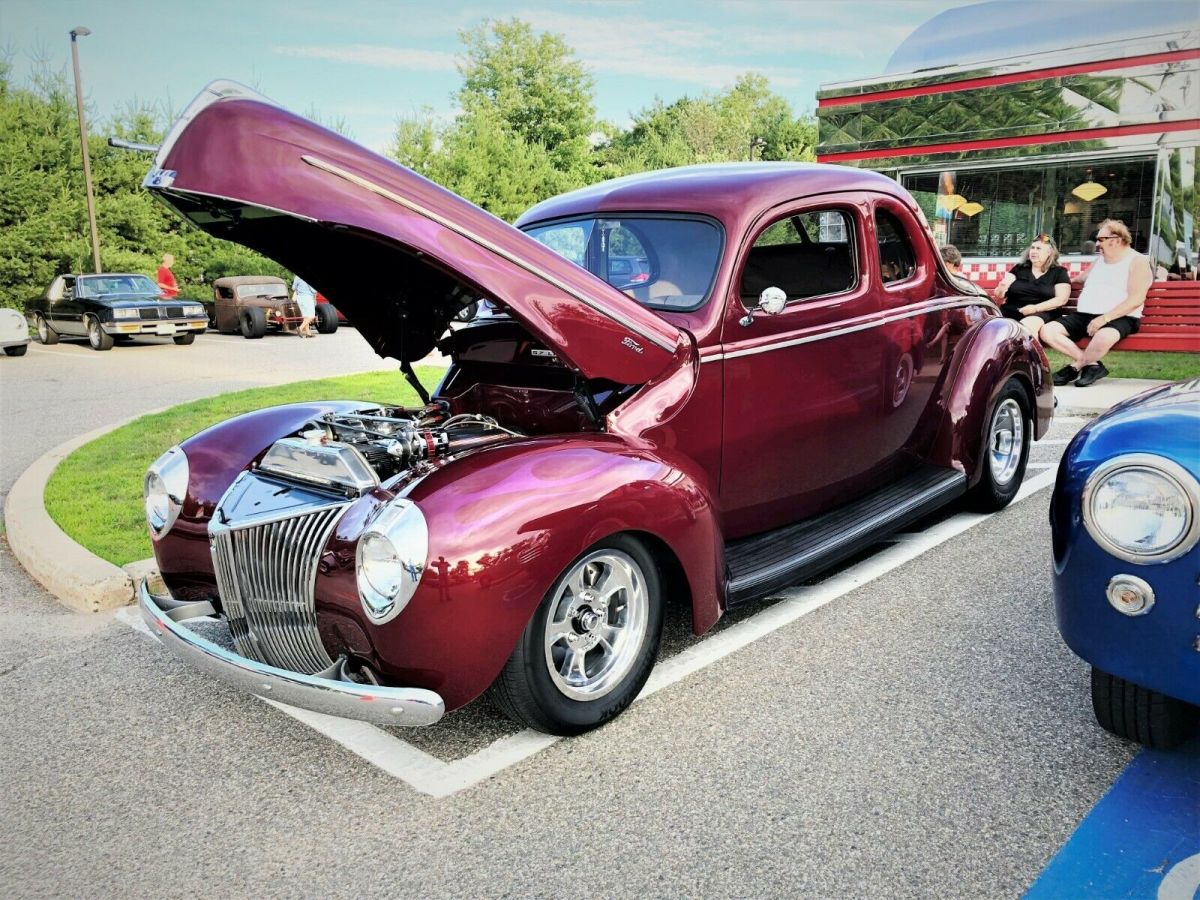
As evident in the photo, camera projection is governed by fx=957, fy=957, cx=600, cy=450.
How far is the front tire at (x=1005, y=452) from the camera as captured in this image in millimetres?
5262

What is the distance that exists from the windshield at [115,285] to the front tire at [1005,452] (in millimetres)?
17868

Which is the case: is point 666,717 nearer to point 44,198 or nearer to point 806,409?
point 806,409

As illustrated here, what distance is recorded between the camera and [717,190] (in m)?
A: 4.09

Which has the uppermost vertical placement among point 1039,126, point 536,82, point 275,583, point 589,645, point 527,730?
point 536,82

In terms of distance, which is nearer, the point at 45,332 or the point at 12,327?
the point at 12,327

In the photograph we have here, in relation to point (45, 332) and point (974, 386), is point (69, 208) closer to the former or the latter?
point (45, 332)

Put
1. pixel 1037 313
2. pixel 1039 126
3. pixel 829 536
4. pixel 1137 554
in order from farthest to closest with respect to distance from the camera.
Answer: pixel 1039 126, pixel 1037 313, pixel 829 536, pixel 1137 554

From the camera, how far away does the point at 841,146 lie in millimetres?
13031

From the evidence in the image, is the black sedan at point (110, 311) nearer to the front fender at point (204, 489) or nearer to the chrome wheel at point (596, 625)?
the front fender at point (204, 489)

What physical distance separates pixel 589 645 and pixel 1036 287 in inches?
367

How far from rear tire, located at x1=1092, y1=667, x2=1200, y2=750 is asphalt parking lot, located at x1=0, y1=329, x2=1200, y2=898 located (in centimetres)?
9

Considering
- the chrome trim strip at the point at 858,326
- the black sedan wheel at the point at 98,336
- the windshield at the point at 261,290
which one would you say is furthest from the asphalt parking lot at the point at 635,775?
the windshield at the point at 261,290

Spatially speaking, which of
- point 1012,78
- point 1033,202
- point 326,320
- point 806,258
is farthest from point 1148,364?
point 326,320

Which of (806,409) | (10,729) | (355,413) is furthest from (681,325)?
(10,729)
